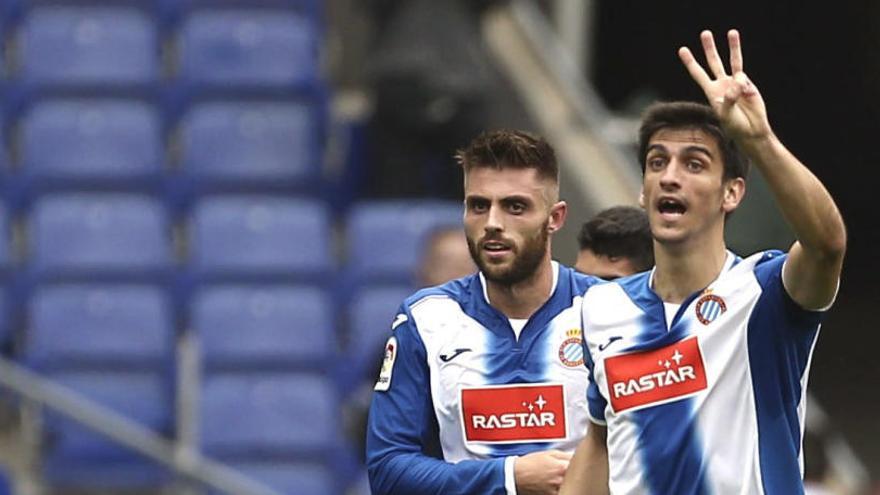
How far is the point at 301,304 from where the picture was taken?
968cm

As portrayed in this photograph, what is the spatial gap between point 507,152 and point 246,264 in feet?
15.9

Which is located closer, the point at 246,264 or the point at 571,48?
the point at 246,264

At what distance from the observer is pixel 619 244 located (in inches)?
229

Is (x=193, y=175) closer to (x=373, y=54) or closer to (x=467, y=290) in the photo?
(x=373, y=54)

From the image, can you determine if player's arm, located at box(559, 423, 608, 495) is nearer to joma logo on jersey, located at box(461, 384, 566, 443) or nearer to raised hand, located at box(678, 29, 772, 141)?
joma logo on jersey, located at box(461, 384, 566, 443)

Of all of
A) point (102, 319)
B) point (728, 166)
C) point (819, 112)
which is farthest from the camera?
point (819, 112)

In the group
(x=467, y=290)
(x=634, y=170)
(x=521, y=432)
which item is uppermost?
(x=634, y=170)

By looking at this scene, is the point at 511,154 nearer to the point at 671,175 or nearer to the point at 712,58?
the point at 671,175

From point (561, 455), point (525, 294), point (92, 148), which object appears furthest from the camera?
point (92, 148)

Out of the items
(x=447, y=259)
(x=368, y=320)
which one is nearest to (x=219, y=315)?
(x=368, y=320)

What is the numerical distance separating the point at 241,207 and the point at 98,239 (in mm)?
686

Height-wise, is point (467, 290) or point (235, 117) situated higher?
point (235, 117)

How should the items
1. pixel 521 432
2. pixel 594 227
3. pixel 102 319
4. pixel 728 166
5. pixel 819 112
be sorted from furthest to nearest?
1. pixel 819 112
2. pixel 102 319
3. pixel 594 227
4. pixel 521 432
5. pixel 728 166

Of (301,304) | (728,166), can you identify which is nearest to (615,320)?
(728,166)
